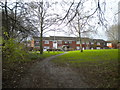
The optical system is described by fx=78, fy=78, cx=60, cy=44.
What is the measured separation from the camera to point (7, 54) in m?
2.63

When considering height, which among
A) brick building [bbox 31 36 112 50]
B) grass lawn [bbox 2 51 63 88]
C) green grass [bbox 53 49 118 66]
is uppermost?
brick building [bbox 31 36 112 50]

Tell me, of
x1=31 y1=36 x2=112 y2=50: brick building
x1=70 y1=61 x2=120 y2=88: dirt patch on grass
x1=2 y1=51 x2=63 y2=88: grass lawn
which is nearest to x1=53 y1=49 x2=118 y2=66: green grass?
x1=70 y1=61 x2=120 y2=88: dirt patch on grass

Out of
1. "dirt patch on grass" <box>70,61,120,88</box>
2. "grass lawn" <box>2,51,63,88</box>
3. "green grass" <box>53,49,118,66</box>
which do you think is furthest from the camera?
"green grass" <box>53,49,118,66</box>

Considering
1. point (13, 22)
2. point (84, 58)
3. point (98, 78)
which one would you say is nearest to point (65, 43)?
point (84, 58)

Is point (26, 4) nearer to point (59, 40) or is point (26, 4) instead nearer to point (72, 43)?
point (59, 40)

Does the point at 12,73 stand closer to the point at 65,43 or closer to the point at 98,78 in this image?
the point at 98,78

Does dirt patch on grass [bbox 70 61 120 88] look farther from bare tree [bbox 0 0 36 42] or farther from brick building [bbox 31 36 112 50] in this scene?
brick building [bbox 31 36 112 50]

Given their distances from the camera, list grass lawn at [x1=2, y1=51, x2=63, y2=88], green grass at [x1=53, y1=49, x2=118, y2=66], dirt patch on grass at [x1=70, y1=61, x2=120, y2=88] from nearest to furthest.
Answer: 1. dirt patch on grass at [x1=70, y1=61, x2=120, y2=88]
2. grass lawn at [x1=2, y1=51, x2=63, y2=88]
3. green grass at [x1=53, y1=49, x2=118, y2=66]

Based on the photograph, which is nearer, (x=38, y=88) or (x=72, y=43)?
(x=38, y=88)

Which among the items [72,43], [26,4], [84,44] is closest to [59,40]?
[72,43]

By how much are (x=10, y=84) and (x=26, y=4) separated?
4.14m

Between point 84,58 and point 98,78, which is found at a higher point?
point 84,58

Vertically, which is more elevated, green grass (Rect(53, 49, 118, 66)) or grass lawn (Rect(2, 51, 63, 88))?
green grass (Rect(53, 49, 118, 66))

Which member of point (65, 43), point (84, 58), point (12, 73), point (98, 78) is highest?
point (65, 43)
